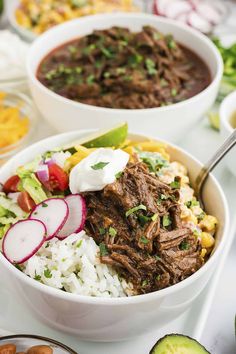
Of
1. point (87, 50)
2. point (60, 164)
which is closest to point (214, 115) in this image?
point (87, 50)

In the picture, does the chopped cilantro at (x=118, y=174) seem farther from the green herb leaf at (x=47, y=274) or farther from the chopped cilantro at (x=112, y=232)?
the green herb leaf at (x=47, y=274)

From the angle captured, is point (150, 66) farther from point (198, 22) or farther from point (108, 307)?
point (108, 307)

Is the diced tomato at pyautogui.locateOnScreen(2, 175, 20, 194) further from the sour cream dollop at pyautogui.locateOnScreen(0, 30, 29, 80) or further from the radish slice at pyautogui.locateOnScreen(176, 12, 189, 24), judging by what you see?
the radish slice at pyautogui.locateOnScreen(176, 12, 189, 24)

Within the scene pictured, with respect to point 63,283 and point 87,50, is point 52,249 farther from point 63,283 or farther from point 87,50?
point 87,50

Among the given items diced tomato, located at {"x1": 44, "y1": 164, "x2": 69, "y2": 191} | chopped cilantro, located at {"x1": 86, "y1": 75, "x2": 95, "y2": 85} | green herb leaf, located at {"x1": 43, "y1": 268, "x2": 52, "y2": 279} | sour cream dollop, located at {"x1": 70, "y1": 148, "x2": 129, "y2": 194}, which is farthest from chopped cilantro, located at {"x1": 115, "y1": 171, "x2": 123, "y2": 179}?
chopped cilantro, located at {"x1": 86, "y1": 75, "x2": 95, "y2": 85}

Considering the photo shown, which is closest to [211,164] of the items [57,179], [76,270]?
[57,179]

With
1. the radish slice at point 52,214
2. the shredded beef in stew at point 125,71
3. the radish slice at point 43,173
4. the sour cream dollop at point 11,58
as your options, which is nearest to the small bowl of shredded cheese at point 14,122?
the sour cream dollop at point 11,58
